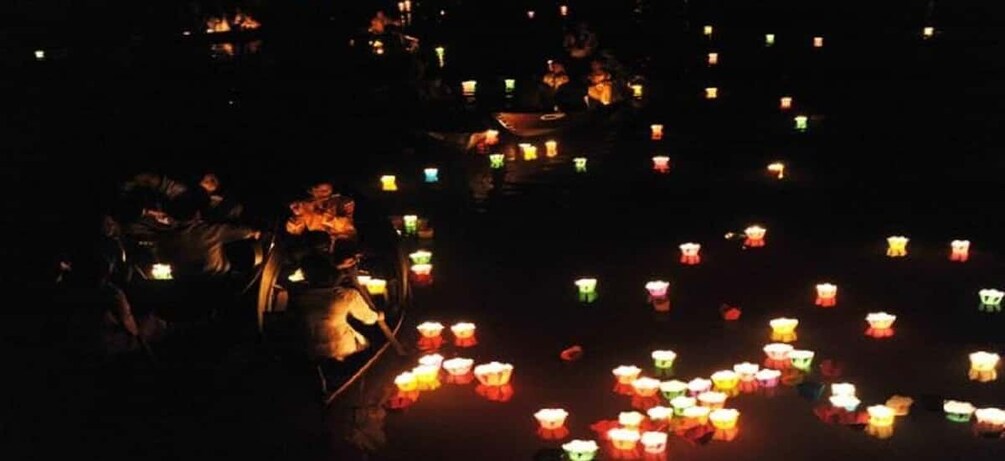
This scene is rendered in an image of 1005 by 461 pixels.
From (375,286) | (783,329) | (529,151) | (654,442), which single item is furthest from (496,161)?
(654,442)

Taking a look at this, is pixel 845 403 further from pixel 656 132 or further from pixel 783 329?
pixel 656 132

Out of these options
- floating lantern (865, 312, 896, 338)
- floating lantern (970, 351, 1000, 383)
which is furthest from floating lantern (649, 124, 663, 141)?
floating lantern (970, 351, 1000, 383)

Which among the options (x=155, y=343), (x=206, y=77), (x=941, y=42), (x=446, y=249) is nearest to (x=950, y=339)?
(x=446, y=249)

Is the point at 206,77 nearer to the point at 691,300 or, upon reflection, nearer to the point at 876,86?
the point at 691,300

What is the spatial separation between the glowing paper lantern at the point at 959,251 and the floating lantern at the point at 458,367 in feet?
15.9

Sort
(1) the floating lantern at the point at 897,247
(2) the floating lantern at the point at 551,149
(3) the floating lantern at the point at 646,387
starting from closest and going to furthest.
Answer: (3) the floating lantern at the point at 646,387 < (1) the floating lantern at the point at 897,247 < (2) the floating lantern at the point at 551,149

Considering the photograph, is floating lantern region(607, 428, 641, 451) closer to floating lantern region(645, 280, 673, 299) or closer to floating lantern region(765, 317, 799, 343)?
floating lantern region(765, 317, 799, 343)

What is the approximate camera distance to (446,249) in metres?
10.4

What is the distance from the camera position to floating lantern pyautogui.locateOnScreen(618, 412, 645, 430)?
643cm

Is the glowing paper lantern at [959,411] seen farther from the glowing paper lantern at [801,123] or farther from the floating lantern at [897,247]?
the glowing paper lantern at [801,123]

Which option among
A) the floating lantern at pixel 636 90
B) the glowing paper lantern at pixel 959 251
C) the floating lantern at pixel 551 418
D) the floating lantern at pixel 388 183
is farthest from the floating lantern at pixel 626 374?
the floating lantern at pixel 636 90

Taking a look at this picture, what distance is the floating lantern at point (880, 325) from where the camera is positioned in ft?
26.0

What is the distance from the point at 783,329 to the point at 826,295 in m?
0.99

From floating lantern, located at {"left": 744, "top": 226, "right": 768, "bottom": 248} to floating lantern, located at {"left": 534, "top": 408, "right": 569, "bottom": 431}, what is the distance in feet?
13.3
